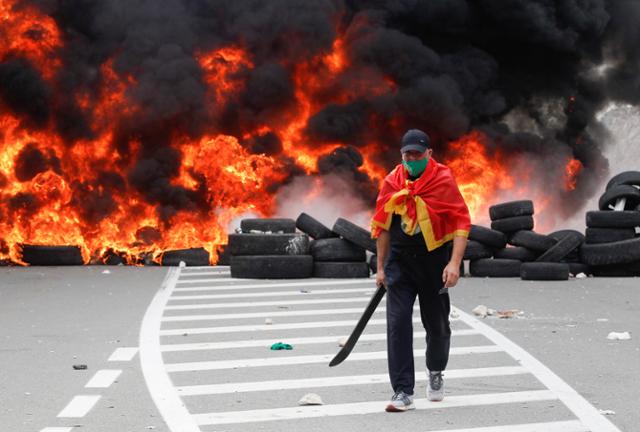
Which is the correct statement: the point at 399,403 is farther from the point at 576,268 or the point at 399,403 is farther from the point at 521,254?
the point at 576,268

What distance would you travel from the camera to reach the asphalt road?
7.15 metres

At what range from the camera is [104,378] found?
28.4 ft

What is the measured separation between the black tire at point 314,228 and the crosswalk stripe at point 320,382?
10910 mm

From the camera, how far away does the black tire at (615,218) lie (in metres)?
19.6

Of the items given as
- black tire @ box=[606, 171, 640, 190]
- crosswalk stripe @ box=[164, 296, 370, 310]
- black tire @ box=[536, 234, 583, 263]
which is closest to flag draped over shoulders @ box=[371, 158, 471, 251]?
crosswalk stripe @ box=[164, 296, 370, 310]

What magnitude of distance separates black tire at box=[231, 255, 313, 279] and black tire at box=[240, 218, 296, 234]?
137 cm

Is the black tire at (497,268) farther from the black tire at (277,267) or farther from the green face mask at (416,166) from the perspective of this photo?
the green face mask at (416,166)

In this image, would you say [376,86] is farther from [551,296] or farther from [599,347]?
[599,347]

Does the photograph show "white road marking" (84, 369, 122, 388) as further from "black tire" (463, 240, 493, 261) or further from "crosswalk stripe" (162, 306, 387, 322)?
"black tire" (463, 240, 493, 261)

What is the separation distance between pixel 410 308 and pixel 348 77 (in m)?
22.5

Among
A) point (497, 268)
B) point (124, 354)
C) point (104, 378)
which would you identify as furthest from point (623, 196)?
point (104, 378)

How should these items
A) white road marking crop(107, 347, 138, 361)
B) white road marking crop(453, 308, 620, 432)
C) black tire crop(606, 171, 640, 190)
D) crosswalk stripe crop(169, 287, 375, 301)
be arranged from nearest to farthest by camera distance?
white road marking crop(453, 308, 620, 432) → white road marking crop(107, 347, 138, 361) → crosswalk stripe crop(169, 287, 375, 301) → black tire crop(606, 171, 640, 190)

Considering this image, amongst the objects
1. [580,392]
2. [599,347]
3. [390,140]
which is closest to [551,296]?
[599,347]

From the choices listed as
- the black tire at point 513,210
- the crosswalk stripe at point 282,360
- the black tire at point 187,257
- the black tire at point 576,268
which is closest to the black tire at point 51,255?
the black tire at point 187,257
